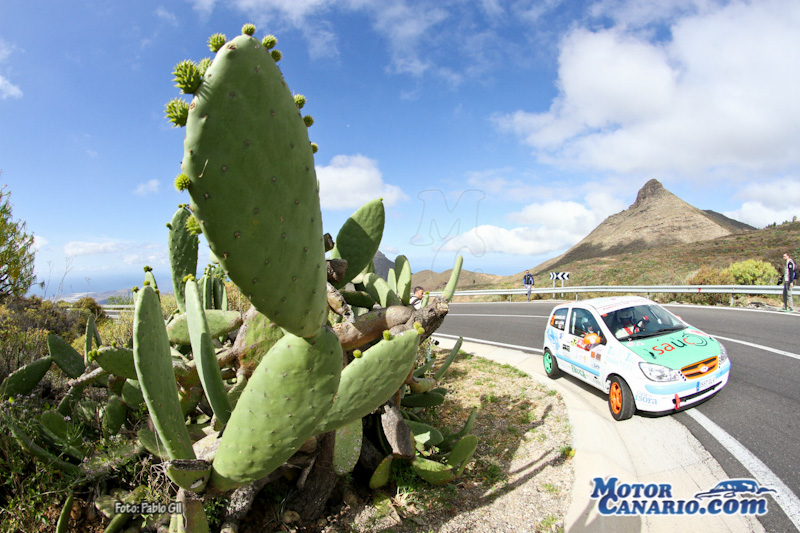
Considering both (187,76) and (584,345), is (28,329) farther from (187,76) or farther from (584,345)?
(584,345)

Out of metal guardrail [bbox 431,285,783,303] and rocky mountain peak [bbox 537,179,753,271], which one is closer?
metal guardrail [bbox 431,285,783,303]

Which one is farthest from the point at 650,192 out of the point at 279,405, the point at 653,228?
the point at 279,405

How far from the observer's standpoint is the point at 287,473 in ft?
10.7

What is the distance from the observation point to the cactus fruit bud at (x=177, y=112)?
125 cm

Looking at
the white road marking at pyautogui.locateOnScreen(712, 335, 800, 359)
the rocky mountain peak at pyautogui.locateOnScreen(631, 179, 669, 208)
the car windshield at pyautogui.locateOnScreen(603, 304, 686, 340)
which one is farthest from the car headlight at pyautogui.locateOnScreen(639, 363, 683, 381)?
the rocky mountain peak at pyautogui.locateOnScreen(631, 179, 669, 208)

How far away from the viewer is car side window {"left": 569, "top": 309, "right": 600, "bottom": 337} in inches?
251

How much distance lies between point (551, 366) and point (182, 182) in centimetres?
738

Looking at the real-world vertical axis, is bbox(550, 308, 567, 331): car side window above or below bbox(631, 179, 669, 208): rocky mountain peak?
below

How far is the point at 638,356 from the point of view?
5.37 meters

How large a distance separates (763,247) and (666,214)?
1596 inches

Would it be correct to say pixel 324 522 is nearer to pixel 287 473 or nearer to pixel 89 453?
pixel 287 473

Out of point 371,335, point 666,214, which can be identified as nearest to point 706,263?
point 371,335

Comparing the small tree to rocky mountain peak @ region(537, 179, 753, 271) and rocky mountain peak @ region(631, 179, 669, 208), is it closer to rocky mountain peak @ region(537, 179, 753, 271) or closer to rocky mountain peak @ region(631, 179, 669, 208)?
rocky mountain peak @ region(537, 179, 753, 271)

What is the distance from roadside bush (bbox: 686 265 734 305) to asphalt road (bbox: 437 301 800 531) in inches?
112
